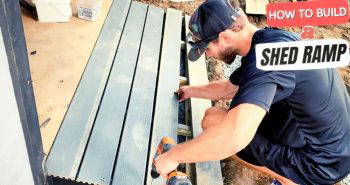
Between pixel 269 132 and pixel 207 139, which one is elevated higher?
pixel 207 139

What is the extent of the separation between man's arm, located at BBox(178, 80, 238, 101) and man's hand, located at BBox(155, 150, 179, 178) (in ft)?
3.17

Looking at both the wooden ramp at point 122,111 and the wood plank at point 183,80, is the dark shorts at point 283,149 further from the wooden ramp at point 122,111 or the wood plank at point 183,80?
the wood plank at point 183,80

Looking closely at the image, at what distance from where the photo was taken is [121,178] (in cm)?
234

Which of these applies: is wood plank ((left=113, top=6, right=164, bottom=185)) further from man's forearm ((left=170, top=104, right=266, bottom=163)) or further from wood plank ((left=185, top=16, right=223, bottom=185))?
man's forearm ((left=170, top=104, right=266, bottom=163))

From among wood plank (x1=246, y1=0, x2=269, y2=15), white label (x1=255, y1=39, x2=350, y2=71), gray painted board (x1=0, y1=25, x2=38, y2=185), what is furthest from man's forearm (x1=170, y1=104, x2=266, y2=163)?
wood plank (x1=246, y1=0, x2=269, y2=15)

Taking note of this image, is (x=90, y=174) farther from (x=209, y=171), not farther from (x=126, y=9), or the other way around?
(x=126, y=9)

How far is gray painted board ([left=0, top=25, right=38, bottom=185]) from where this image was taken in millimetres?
1455

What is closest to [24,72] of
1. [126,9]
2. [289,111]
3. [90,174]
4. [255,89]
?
[90,174]

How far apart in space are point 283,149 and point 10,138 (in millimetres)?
1668

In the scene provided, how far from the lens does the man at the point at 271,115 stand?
1755mm

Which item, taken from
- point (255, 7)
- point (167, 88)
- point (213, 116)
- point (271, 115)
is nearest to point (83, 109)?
point (167, 88)

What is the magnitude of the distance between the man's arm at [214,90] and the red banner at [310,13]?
1.29m

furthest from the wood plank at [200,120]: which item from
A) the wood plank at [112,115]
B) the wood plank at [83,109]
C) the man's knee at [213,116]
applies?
the wood plank at [83,109]

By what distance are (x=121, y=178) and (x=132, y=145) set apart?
31 cm
